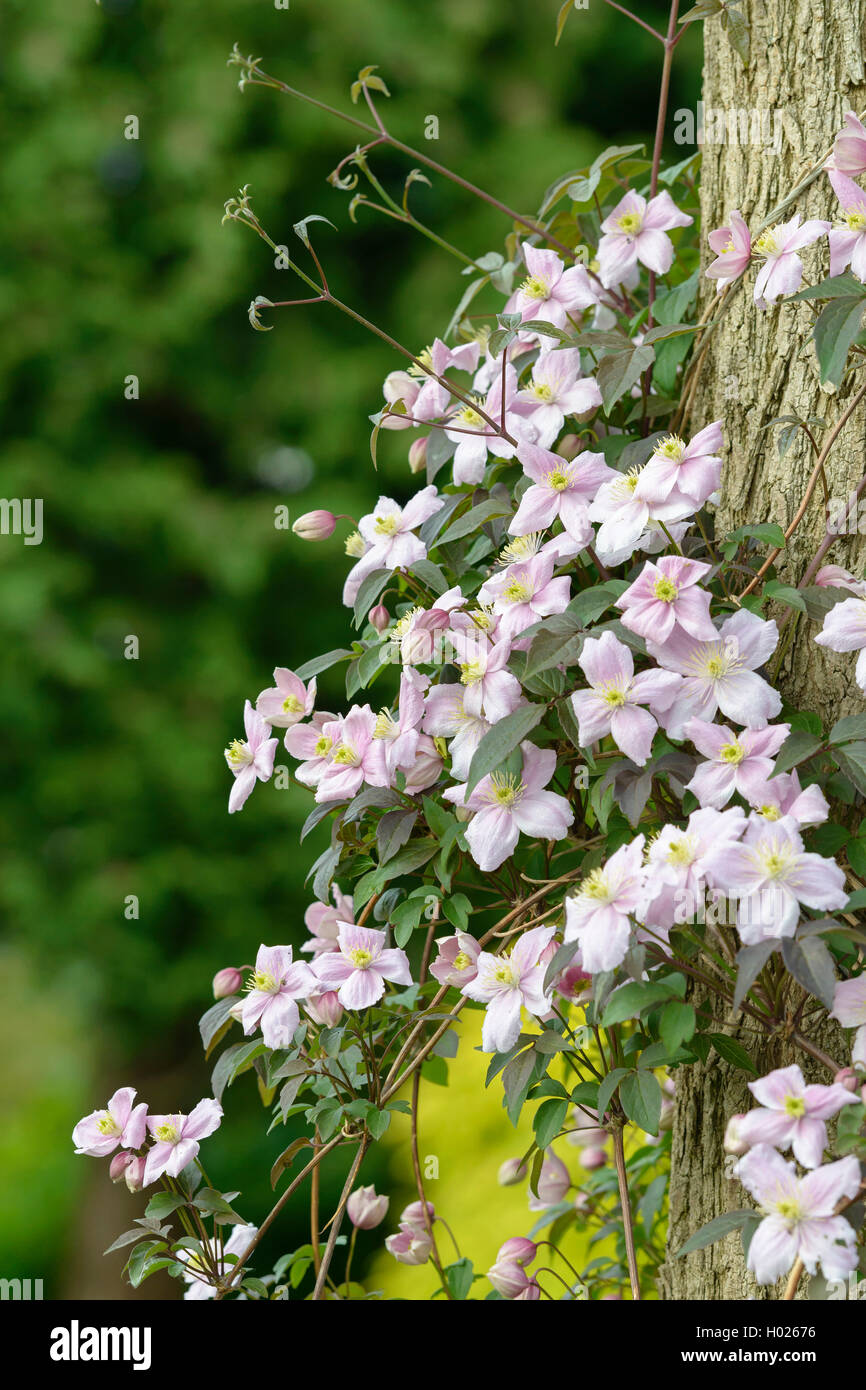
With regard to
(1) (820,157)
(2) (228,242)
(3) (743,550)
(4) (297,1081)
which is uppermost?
(2) (228,242)

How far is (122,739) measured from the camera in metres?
2.57

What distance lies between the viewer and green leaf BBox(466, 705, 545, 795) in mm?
712

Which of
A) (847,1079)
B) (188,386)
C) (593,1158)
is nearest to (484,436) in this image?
(847,1079)

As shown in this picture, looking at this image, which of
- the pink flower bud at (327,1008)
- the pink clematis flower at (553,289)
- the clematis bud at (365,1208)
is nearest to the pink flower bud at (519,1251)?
the clematis bud at (365,1208)

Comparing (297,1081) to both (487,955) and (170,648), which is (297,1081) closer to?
(487,955)

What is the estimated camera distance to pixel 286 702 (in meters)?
0.91

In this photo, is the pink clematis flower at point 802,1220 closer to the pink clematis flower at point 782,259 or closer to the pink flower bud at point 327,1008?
the pink flower bud at point 327,1008

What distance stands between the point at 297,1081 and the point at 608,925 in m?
0.34

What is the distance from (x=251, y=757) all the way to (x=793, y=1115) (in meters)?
0.48

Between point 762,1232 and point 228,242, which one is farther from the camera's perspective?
point 228,242

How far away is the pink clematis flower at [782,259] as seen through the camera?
0.78 meters

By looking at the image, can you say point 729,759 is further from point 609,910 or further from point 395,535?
point 395,535
